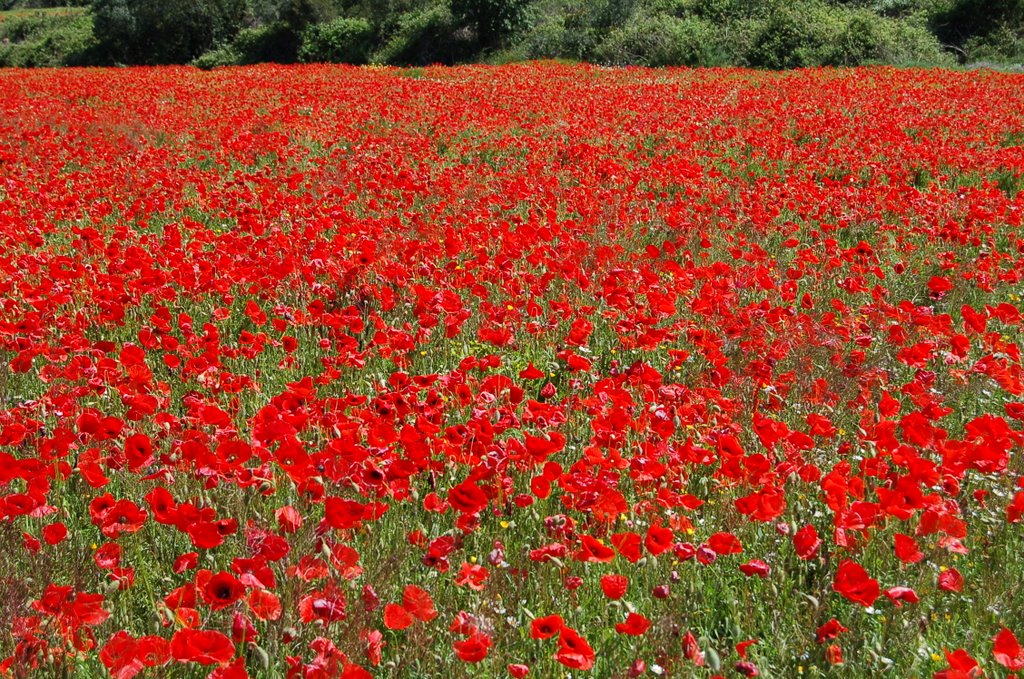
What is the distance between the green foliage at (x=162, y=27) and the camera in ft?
148

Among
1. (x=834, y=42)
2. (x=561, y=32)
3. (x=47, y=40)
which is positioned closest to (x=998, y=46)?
(x=834, y=42)

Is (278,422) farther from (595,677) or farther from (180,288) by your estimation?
(180,288)

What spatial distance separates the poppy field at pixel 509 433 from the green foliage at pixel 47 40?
46551 mm

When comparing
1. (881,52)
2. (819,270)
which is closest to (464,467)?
(819,270)

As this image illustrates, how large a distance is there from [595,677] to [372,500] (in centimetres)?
97

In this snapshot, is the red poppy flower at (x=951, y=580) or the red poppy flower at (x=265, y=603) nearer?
the red poppy flower at (x=265, y=603)

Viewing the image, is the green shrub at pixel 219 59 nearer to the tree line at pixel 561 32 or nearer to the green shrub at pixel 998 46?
the tree line at pixel 561 32

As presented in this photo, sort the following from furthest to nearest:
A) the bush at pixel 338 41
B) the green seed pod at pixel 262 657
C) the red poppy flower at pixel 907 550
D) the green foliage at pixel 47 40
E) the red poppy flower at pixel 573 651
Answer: the green foliage at pixel 47 40, the bush at pixel 338 41, the red poppy flower at pixel 907 550, the green seed pod at pixel 262 657, the red poppy flower at pixel 573 651

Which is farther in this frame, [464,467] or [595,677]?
[464,467]

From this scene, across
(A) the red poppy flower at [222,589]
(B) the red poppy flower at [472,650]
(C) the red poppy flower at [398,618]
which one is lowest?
(C) the red poppy flower at [398,618]

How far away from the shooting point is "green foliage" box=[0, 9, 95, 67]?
158 feet

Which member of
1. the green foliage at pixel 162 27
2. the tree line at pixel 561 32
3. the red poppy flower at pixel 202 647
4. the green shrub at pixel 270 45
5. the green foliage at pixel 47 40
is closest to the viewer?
the red poppy flower at pixel 202 647

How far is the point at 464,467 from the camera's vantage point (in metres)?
3.39

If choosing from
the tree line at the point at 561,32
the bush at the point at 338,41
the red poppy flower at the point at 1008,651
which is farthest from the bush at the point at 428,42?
the red poppy flower at the point at 1008,651
